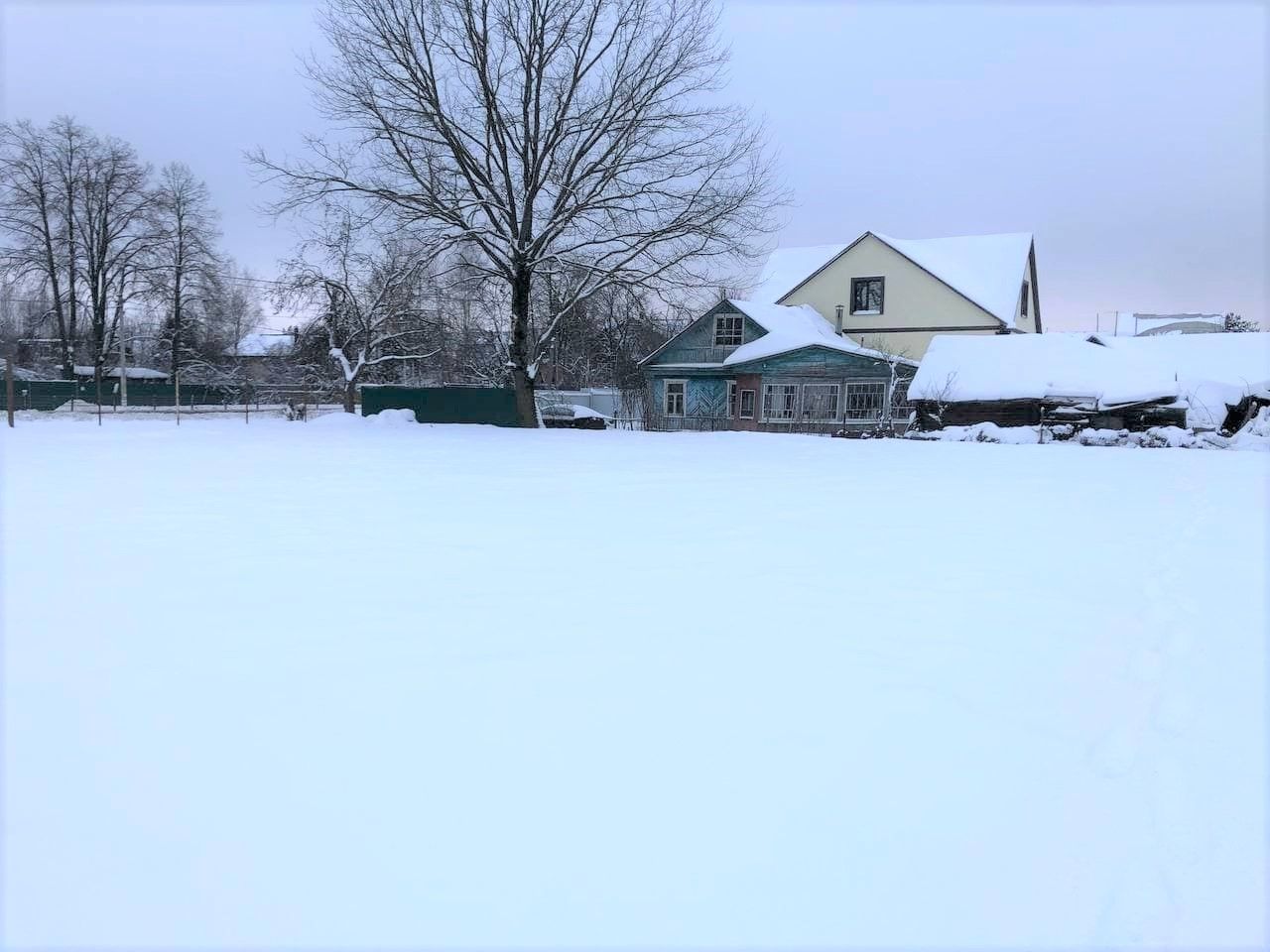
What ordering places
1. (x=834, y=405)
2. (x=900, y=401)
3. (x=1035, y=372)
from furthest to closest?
(x=834, y=405), (x=900, y=401), (x=1035, y=372)

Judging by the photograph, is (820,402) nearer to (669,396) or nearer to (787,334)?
(787,334)

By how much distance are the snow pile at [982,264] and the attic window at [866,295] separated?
1506mm

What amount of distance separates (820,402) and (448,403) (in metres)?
12.9

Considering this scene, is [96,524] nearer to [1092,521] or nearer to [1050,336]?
[1092,521]

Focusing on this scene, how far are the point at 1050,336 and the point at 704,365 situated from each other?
11640mm

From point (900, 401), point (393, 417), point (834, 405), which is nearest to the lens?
point (393, 417)

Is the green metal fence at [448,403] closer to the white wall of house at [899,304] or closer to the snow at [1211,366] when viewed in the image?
the white wall of house at [899,304]

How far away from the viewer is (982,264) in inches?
1275

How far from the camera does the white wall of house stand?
99.3 feet

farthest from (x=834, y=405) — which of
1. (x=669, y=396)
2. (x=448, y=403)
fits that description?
(x=448, y=403)

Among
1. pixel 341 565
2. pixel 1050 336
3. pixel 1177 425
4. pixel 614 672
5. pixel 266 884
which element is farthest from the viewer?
pixel 1050 336

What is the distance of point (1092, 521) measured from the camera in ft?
28.3

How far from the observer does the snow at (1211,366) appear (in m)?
21.0

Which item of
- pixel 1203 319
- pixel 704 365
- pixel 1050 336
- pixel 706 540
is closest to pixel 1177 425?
pixel 1050 336
